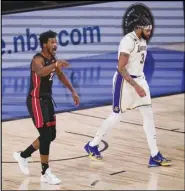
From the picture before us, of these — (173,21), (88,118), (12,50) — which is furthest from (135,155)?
(173,21)

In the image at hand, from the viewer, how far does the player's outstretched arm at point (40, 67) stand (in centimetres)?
684

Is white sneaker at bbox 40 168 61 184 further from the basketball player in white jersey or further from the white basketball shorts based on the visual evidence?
the white basketball shorts

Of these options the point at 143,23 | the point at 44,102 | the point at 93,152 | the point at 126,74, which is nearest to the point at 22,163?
Answer: the point at 44,102

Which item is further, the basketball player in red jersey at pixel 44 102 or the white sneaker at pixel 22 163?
the white sneaker at pixel 22 163

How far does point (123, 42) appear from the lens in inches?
309

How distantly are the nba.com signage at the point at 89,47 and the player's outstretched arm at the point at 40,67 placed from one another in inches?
183

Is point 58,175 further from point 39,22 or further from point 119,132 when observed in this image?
point 39,22

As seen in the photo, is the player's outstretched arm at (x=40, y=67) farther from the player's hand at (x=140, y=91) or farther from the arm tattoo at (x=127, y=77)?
the player's hand at (x=140, y=91)

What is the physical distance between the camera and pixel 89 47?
48.5ft

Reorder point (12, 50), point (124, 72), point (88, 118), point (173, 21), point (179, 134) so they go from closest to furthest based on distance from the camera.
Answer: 1. point (124, 72)
2. point (179, 134)
3. point (88, 118)
4. point (12, 50)
5. point (173, 21)

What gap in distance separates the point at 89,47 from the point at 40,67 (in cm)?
785

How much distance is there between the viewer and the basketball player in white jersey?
7.81 metres

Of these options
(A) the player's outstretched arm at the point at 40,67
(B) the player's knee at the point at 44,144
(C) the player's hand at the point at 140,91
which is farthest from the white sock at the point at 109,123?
(A) the player's outstretched arm at the point at 40,67

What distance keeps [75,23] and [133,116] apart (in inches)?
163
